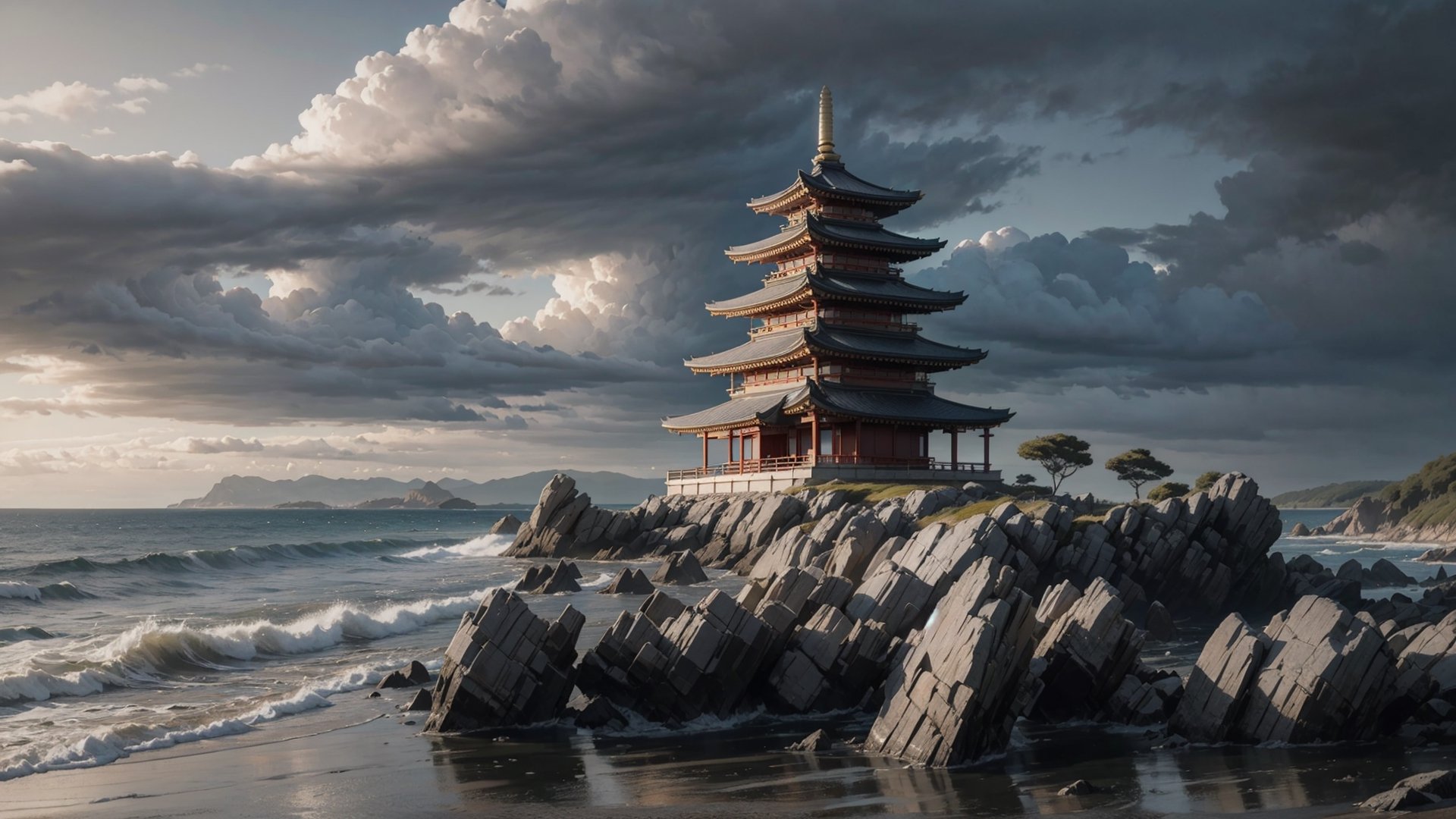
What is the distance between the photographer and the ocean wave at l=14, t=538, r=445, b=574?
2562 inches

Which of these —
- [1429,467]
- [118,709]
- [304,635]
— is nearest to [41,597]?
[304,635]

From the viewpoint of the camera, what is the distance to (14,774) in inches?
664

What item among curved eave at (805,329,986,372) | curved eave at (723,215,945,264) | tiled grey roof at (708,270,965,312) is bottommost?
curved eave at (805,329,986,372)

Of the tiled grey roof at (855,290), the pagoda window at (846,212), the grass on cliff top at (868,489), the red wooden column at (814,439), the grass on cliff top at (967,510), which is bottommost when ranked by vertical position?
the grass on cliff top at (967,510)

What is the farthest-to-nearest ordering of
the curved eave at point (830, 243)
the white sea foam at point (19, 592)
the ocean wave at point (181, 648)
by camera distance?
the curved eave at point (830, 243) < the white sea foam at point (19, 592) < the ocean wave at point (181, 648)

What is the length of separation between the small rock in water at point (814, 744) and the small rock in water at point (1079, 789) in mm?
3961

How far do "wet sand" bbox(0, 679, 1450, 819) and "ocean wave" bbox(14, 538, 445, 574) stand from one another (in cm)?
5324

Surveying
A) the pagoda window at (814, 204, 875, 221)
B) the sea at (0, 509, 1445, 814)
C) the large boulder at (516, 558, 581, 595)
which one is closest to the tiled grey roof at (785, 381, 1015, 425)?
the pagoda window at (814, 204, 875, 221)

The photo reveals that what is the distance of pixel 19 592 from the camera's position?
4669cm

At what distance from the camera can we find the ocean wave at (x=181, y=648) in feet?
80.2

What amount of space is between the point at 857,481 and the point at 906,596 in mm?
38066

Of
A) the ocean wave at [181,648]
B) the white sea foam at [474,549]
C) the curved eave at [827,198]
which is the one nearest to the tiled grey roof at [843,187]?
the curved eave at [827,198]

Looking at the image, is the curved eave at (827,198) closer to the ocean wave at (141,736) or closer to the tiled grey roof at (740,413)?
the tiled grey roof at (740,413)

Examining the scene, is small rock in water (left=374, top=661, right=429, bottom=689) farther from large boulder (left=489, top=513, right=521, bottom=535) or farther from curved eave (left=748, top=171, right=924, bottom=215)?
large boulder (left=489, top=513, right=521, bottom=535)
